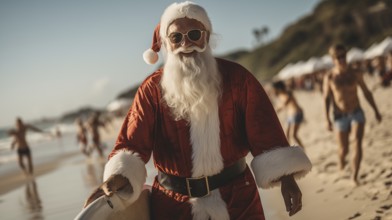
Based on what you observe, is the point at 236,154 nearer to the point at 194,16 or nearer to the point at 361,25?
the point at 194,16

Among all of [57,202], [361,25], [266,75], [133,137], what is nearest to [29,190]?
[57,202]

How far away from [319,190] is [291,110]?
9.34 ft

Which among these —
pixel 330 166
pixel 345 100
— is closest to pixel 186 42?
pixel 345 100

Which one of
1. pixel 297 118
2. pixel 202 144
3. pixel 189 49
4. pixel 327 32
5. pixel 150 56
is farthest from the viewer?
pixel 327 32

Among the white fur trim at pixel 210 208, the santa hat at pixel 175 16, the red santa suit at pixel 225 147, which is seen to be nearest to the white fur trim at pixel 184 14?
the santa hat at pixel 175 16

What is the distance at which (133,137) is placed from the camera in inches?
82.9

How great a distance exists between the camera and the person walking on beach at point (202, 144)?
202 cm

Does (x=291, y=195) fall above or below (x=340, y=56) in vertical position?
below

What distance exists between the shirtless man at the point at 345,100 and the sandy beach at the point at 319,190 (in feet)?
1.40

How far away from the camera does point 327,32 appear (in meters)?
77.8

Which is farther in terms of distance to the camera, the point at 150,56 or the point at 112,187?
the point at 150,56

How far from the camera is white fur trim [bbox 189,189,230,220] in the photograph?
6.62ft

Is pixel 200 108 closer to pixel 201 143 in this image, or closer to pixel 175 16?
pixel 201 143

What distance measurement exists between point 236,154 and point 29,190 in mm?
8048
